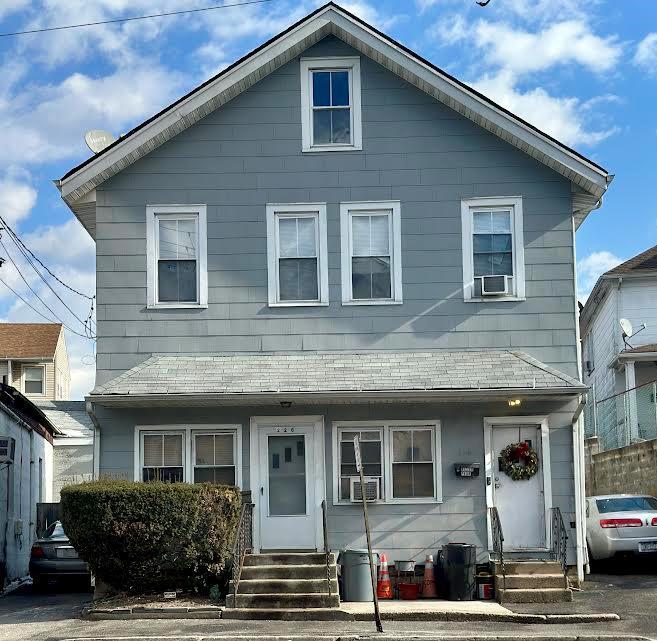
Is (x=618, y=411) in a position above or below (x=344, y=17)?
below

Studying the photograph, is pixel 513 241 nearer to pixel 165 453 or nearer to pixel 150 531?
pixel 165 453

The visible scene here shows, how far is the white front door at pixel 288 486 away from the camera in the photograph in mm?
17188

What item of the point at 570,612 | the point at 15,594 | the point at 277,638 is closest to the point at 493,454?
the point at 570,612

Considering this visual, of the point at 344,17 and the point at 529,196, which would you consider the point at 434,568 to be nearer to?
the point at 529,196

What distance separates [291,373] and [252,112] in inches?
174

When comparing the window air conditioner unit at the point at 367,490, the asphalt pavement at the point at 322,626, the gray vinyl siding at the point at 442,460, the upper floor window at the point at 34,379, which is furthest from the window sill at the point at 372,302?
the upper floor window at the point at 34,379

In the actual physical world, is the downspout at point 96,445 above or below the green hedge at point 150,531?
above

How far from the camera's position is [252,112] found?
59.7 ft

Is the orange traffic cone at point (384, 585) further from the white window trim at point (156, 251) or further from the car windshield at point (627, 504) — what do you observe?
the white window trim at point (156, 251)

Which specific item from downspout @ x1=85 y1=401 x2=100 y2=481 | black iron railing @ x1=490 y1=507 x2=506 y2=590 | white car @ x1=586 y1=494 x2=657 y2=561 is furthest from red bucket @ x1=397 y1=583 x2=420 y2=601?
downspout @ x1=85 y1=401 x2=100 y2=481

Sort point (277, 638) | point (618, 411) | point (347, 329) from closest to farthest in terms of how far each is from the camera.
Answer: point (277, 638)
point (347, 329)
point (618, 411)

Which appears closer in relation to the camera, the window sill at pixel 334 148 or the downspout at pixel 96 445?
the downspout at pixel 96 445

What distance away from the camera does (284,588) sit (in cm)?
1543

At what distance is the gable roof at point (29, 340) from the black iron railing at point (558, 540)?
30034mm
